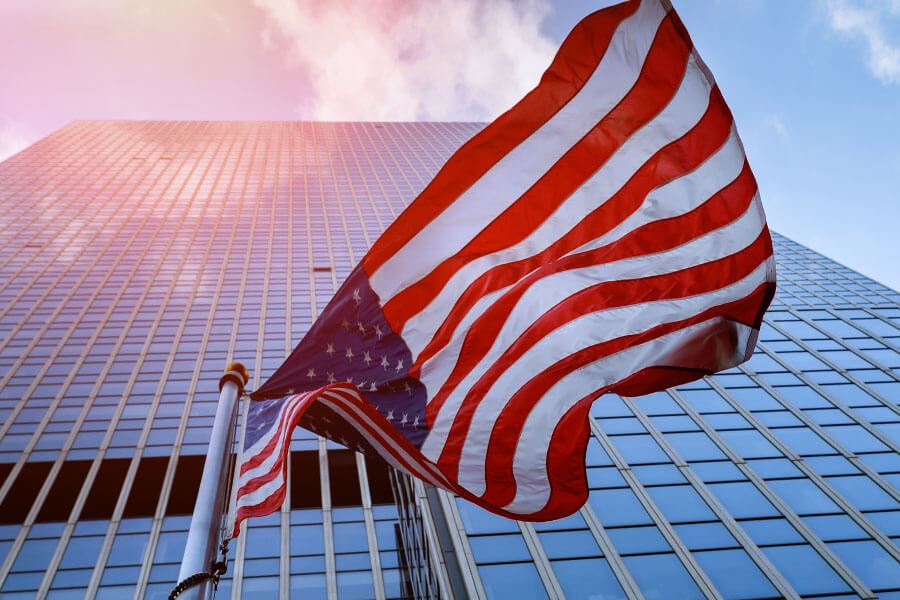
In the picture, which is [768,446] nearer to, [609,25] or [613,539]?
[613,539]

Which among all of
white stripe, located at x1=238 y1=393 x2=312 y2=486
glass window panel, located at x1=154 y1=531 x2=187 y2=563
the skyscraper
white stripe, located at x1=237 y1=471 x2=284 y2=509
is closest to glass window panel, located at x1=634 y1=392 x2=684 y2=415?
the skyscraper

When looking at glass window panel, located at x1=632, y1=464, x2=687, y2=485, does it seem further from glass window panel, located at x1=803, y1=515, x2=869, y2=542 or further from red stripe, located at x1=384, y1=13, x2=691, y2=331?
red stripe, located at x1=384, y1=13, x2=691, y2=331

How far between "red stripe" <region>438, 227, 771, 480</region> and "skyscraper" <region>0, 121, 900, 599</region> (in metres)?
14.7

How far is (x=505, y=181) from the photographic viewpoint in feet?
34.7

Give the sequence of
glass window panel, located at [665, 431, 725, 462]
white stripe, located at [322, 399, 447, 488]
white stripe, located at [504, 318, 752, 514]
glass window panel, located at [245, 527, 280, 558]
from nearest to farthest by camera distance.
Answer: white stripe, located at [504, 318, 752, 514] < white stripe, located at [322, 399, 447, 488] < glass window panel, located at [245, 527, 280, 558] < glass window panel, located at [665, 431, 725, 462]

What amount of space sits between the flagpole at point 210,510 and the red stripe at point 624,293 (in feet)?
8.75

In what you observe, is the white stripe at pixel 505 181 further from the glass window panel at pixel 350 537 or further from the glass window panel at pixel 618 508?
the glass window panel at pixel 350 537

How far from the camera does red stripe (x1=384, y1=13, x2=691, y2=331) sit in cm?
1014

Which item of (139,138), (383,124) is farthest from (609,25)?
(383,124)

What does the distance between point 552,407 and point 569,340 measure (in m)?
0.85

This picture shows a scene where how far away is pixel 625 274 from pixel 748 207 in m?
1.79

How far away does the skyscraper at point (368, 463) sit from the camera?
2464 centimetres

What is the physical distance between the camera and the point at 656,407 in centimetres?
3481

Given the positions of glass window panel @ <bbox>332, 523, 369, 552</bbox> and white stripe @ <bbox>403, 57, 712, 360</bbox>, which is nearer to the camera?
white stripe @ <bbox>403, 57, 712, 360</bbox>
